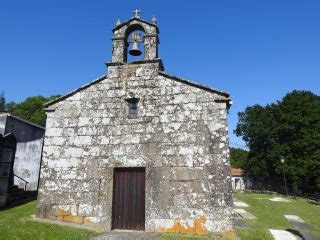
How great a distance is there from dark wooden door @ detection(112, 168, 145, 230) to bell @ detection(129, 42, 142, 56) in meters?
4.34

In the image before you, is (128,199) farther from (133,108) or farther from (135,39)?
(135,39)

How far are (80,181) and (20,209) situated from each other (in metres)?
3.95

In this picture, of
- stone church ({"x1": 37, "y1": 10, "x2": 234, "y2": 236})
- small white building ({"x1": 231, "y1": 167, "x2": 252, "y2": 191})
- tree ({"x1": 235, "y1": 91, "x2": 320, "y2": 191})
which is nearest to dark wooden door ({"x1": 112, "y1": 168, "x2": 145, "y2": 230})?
stone church ({"x1": 37, "y1": 10, "x2": 234, "y2": 236})

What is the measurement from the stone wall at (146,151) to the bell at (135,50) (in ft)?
2.18

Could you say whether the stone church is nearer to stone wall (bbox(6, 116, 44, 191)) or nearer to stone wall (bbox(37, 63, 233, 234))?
stone wall (bbox(37, 63, 233, 234))

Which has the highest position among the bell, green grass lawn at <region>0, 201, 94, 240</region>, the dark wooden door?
the bell

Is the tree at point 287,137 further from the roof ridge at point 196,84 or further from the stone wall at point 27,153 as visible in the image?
the stone wall at point 27,153

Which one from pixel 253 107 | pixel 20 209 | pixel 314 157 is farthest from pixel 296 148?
pixel 20 209

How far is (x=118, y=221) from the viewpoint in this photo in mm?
9125

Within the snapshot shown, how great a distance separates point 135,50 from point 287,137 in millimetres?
29868

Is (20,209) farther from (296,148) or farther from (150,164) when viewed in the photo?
(296,148)

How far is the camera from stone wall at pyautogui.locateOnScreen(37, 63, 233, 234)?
863cm

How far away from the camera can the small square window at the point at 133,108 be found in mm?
9828

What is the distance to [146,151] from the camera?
932cm
